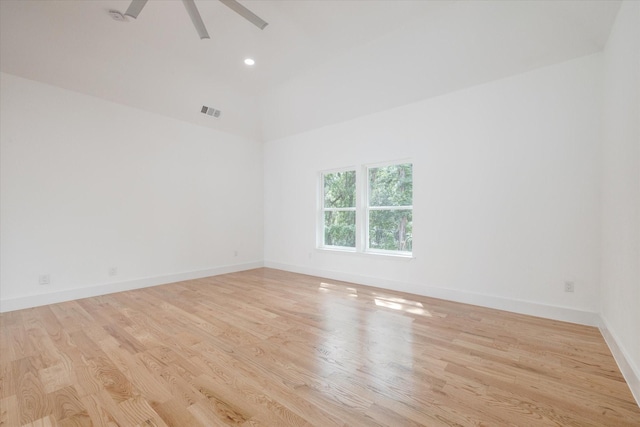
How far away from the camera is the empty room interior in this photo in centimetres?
172

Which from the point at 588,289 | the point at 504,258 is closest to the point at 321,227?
the point at 504,258

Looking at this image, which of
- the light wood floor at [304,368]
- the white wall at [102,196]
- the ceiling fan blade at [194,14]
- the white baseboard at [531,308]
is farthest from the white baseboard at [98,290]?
the ceiling fan blade at [194,14]

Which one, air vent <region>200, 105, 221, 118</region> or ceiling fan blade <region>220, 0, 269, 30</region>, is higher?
air vent <region>200, 105, 221, 118</region>

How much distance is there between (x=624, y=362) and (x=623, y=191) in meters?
1.19

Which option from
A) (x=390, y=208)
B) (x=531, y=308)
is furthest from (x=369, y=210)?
(x=531, y=308)

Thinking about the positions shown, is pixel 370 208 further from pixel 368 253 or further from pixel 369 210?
pixel 368 253

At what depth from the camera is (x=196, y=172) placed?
193 inches

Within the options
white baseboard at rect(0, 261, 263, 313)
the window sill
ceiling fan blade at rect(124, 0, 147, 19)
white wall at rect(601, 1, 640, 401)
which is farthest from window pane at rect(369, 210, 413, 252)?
ceiling fan blade at rect(124, 0, 147, 19)

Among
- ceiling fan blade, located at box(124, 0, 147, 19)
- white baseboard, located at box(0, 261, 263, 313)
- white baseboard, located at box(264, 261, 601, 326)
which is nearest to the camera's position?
ceiling fan blade, located at box(124, 0, 147, 19)

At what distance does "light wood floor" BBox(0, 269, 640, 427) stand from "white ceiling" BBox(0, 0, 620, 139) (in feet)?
9.18

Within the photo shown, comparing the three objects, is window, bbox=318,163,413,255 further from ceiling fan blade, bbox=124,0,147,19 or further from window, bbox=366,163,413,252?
ceiling fan blade, bbox=124,0,147,19

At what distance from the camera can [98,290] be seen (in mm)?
3770

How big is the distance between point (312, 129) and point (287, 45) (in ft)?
6.45

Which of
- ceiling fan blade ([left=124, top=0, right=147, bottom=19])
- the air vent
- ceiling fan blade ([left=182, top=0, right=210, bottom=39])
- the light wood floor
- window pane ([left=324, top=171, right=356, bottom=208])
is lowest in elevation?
the light wood floor
